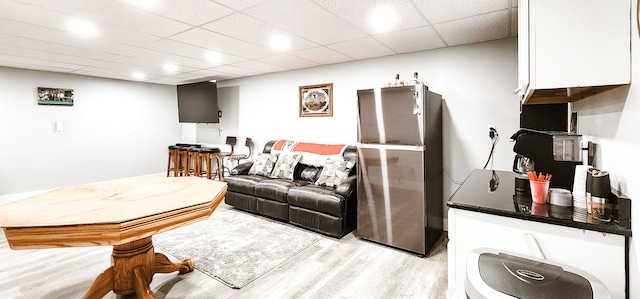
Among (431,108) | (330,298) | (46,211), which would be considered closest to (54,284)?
(46,211)

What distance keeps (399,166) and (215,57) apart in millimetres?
2923

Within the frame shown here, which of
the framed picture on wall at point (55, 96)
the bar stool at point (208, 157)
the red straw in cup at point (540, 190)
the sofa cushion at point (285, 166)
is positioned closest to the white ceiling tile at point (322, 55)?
the sofa cushion at point (285, 166)

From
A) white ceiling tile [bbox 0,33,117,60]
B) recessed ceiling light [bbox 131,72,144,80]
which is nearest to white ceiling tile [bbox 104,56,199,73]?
white ceiling tile [bbox 0,33,117,60]

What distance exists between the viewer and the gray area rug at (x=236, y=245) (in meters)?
2.67

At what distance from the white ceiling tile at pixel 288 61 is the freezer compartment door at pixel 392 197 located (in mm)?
1742

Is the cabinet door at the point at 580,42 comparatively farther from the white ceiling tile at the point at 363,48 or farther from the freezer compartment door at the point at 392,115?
the white ceiling tile at the point at 363,48

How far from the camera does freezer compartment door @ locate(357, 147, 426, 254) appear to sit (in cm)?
296

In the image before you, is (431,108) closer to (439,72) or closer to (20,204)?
(439,72)

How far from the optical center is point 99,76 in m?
5.75

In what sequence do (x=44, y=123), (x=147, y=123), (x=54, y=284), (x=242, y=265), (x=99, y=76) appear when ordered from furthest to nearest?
(x=147, y=123) → (x=99, y=76) → (x=44, y=123) → (x=242, y=265) → (x=54, y=284)

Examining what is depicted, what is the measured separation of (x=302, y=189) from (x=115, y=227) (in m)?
2.29

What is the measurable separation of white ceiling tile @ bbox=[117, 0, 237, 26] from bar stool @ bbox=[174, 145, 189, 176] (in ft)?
14.2

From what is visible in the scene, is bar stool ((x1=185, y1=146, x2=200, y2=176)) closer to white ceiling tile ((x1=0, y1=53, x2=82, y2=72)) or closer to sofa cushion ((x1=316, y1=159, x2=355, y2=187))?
white ceiling tile ((x1=0, y1=53, x2=82, y2=72))

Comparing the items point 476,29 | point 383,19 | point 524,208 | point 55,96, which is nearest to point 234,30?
point 383,19
